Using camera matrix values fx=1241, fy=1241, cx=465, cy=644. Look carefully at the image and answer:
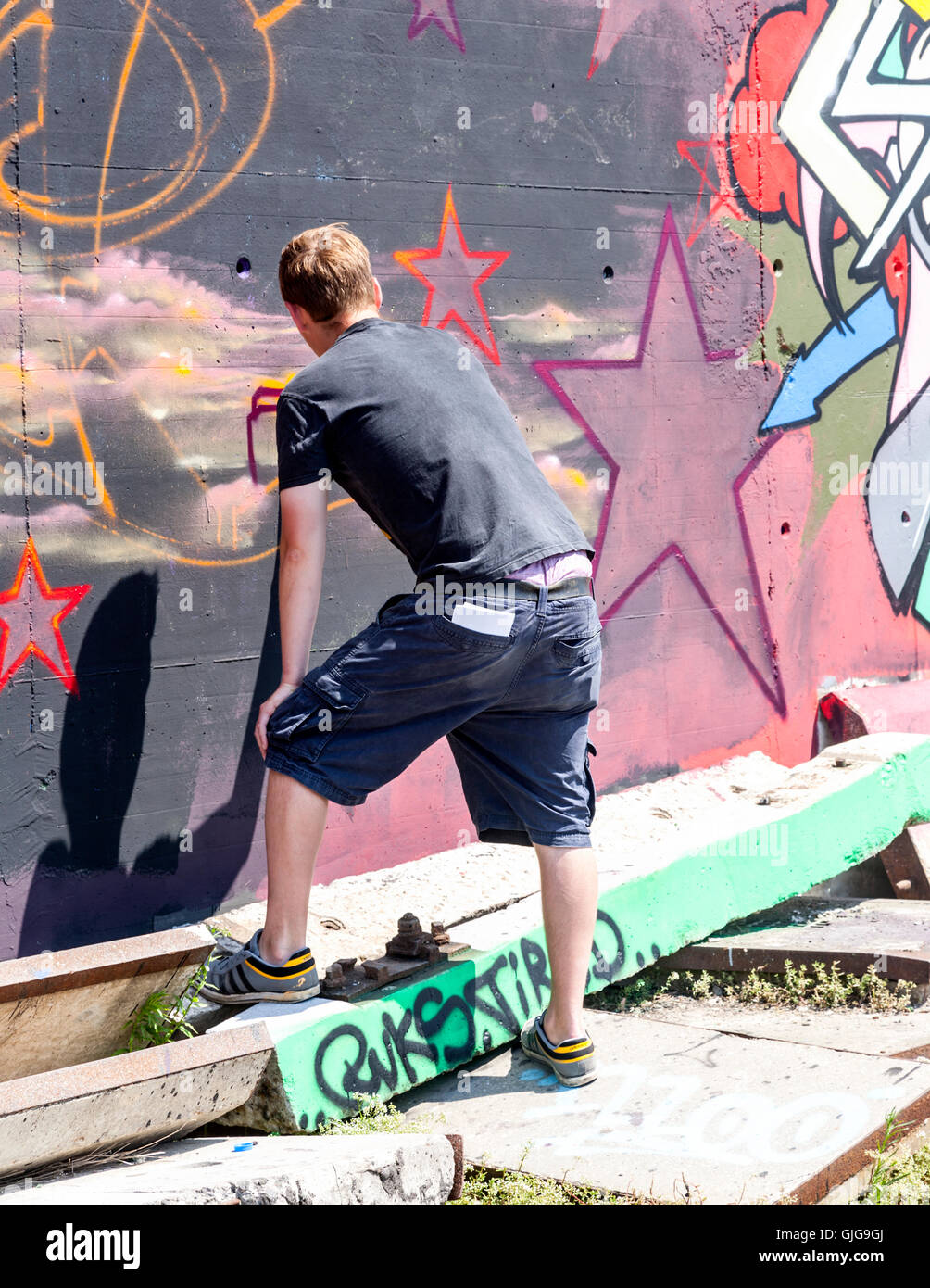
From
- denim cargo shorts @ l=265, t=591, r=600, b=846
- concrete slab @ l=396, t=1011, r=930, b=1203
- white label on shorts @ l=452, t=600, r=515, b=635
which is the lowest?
concrete slab @ l=396, t=1011, r=930, b=1203

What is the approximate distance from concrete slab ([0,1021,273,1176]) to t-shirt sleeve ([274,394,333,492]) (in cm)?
125

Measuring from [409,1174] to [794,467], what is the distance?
4.11 m

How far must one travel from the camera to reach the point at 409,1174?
253cm

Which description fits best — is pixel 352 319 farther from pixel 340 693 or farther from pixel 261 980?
pixel 261 980

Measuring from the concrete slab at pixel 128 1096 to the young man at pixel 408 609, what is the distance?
0.28m

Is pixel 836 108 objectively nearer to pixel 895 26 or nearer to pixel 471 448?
pixel 895 26

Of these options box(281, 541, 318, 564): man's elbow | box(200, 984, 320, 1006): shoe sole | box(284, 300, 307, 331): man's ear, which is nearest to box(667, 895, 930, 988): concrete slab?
box(200, 984, 320, 1006): shoe sole

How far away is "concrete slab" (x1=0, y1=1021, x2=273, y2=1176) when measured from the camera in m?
2.31

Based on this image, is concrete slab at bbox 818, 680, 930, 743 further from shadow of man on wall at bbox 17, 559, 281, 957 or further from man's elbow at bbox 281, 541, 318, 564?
man's elbow at bbox 281, 541, 318, 564

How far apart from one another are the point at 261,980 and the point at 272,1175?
684mm

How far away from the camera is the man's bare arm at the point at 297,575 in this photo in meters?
2.88

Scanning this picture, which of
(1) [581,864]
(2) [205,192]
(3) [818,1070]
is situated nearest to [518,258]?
(2) [205,192]

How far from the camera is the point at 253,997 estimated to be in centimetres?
296

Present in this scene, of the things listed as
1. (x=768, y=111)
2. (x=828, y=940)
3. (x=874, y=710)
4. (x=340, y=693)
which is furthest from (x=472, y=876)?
(x=768, y=111)
